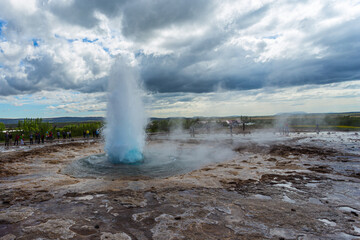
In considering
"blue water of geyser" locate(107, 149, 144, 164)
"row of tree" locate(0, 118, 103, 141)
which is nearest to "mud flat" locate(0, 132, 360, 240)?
"blue water of geyser" locate(107, 149, 144, 164)

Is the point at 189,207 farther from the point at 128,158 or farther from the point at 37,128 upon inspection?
the point at 37,128

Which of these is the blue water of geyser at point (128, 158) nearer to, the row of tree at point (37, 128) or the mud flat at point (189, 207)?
the mud flat at point (189, 207)

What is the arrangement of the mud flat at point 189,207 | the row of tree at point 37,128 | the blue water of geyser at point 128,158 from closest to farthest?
the mud flat at point 189,207
the blue water of geyser at point 128,158
the row of tree at point 37,128

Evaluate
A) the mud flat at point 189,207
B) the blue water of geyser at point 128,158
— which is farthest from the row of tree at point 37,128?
the mud flat at point 189,207

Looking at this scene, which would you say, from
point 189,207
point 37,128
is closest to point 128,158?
point 189,207

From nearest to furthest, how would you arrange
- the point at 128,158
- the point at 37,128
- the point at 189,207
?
the point at 189,207, the point at 128,158, the point at 37,128

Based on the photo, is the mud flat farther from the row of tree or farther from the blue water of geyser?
the row of tree

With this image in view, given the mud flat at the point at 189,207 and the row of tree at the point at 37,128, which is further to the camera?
the row of tree at the point at 37,128

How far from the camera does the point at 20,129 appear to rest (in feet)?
111

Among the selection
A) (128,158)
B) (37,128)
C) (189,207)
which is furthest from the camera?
(37,128)

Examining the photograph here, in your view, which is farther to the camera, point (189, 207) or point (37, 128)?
point (37, 128)

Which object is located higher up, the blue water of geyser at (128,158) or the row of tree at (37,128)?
the row of tree at (37,128)

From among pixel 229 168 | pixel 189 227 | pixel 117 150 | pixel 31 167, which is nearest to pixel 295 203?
pixel 189 227

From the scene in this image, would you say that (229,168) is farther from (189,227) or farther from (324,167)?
(189,227)
